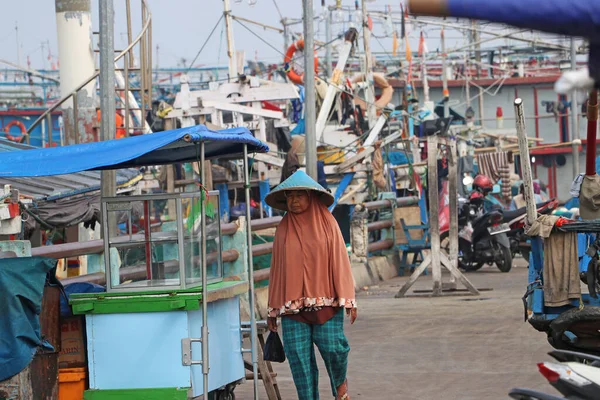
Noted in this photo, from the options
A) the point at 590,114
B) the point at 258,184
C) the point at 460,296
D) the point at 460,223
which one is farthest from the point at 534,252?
the point at 258,184

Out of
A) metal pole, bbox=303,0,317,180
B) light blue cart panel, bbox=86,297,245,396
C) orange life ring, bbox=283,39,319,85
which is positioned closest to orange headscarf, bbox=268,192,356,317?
light blue cart panel, bbox=86,297,245,396

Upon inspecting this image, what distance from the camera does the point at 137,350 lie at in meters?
7.79

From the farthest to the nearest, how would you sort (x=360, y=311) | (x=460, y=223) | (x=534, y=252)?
(x=460, y=223), (x=360, y=311), (x=534, y=252)

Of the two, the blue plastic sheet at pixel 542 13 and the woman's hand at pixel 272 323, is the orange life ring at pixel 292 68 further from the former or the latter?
the blue plastic sheet at pixel 542 13

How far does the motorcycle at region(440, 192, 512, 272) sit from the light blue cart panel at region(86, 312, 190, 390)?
1345 cm

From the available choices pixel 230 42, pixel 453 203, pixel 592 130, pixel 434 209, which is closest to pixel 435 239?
pixel 434 209

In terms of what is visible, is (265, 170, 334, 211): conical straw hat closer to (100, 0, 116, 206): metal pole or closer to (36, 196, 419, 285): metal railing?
(36, 196, 419, 285): metal railing

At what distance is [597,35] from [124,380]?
5.21 meters

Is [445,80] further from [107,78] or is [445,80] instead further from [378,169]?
[107,78]

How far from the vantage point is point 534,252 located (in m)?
8.78

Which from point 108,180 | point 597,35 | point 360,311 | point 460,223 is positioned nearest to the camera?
point 597,35

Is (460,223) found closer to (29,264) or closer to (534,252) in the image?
(534,252)

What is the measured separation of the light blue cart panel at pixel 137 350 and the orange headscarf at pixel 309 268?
0.89 metres

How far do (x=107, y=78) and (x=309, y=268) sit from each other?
404 cm
